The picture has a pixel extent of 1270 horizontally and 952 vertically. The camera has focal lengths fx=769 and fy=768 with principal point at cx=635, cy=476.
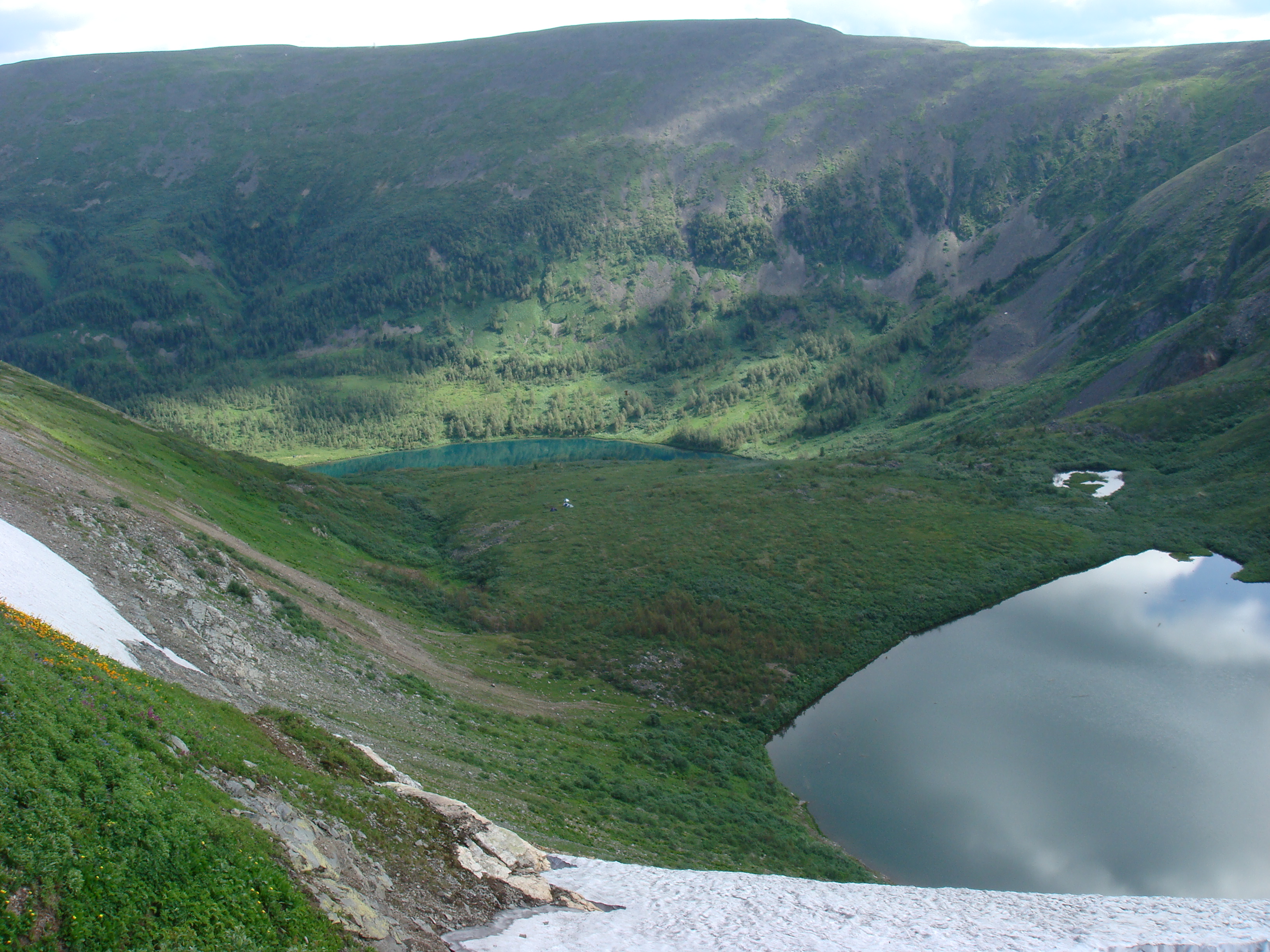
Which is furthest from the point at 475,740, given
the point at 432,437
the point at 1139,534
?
the point at 432,437

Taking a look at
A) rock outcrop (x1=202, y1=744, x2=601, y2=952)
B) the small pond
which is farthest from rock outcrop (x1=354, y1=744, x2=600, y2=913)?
the small pond

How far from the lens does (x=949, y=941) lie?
17828 millimetres

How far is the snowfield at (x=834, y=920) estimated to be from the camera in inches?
627

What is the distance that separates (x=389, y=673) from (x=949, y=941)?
81.4 ft

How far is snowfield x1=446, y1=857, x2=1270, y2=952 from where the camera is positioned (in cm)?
1593

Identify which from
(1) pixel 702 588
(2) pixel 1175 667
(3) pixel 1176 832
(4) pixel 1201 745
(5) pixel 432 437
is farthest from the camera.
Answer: (5) pixel 432 437

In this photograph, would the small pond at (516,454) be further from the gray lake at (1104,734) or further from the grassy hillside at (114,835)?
the grassy hillside at (114,835)

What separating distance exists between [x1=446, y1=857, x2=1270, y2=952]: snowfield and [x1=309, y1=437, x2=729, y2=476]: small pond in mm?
127025

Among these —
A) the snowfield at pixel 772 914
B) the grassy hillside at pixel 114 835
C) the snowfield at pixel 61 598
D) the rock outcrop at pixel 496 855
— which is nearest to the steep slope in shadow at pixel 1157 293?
the snowfield at pixel 772 914

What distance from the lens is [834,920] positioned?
1892 cm

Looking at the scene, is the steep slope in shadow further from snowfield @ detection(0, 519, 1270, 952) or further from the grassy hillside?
the grassy hillside

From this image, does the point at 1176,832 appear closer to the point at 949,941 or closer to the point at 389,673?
the point at 949,941

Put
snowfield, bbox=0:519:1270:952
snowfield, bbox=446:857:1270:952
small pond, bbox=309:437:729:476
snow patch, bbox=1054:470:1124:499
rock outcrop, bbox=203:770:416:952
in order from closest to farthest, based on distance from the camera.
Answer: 1. rock outcrop, bbox=203:770:416:952
2. snowfield, bbox=446:857:1270:952
3. snowfield, bbox=0:519:1270:952
4. snow patch, bbox=1054:470:1124:499
5. small pond, bbox=309:437:729:476

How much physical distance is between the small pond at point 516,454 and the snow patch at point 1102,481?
236ft
